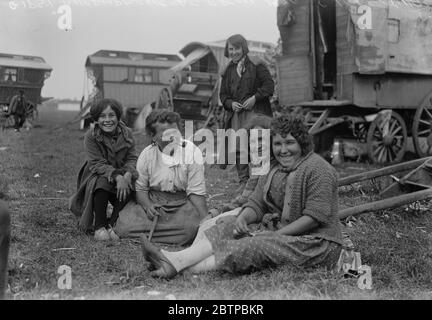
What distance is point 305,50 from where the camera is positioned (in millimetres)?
9727

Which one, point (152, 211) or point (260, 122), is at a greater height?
point (260, 122)

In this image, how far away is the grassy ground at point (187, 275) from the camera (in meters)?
3.00

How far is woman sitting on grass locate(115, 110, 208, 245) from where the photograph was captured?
430 centimetres

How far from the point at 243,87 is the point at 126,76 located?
780 inches

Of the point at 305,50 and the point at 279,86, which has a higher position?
the point at 305,50

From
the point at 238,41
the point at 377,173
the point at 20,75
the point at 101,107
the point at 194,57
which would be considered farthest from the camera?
the point at 20,75

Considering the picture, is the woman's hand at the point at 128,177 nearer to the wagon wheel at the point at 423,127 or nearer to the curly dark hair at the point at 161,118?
the curly dark hair at the point at 161,118

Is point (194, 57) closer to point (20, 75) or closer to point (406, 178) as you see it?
point (20, 75)

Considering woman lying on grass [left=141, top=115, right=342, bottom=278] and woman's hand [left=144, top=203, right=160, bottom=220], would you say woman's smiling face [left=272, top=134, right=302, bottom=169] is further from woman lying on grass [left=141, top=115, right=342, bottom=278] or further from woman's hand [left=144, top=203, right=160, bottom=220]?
woman's hand [left=144, top=203, right=160, bottom=220]

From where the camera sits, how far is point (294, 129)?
10.9ft

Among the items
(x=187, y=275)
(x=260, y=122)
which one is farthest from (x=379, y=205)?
(x=187, y=275)
